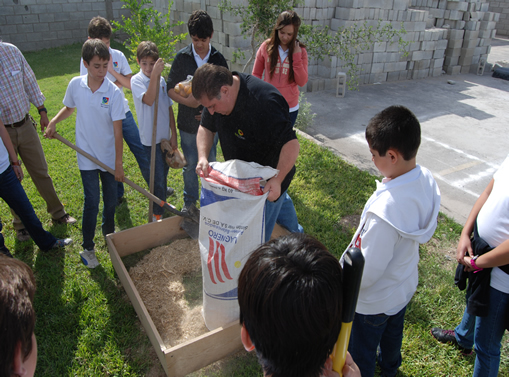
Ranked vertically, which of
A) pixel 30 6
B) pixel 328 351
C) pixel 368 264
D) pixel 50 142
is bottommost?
pixel 50 142

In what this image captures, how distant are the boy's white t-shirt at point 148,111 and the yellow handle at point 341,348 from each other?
9.90 ft

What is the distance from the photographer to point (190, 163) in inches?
155

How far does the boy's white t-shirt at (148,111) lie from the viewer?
3.59 meters

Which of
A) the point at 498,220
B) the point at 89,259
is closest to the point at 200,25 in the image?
the point at 89,259

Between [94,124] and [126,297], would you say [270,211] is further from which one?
[94,124]

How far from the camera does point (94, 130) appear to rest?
3.17 meters

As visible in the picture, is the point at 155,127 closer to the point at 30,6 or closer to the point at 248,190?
the point at 248,190

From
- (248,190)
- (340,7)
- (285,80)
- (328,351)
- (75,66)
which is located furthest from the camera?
(75,66)

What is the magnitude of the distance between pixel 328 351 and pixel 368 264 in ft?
2.73

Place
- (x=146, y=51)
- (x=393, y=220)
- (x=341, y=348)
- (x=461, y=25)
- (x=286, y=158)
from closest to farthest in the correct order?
(x=341, y=348) → (x=393, y=220) → (x=286, y=158) → (x=146, y=51) → (x=461, y=25)

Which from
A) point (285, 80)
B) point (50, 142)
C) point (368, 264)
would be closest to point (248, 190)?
point (368, 264)

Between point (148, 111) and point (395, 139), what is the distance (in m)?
2.56

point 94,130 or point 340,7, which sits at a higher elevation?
point 340,7

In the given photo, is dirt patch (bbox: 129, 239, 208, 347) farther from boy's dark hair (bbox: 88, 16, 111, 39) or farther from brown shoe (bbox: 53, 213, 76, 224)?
boy's dark hair (bbox: 88, 16, 111, 39)
